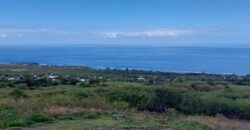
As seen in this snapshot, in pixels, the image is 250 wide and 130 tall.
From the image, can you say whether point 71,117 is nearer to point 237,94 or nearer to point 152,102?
point 152,102

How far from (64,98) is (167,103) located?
8.50 m

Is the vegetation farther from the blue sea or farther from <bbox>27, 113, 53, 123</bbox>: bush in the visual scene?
the blue sea

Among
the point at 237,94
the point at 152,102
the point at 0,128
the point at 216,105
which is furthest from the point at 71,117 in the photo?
the point at 237,94

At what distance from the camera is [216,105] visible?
29.8 meters

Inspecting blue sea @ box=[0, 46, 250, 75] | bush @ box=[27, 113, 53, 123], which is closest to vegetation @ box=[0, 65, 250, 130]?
bush @ box=[27, 113, 53, 123]

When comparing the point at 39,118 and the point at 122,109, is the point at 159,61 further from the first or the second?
the point at 39,118

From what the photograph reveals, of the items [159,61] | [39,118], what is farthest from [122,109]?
[159,61]

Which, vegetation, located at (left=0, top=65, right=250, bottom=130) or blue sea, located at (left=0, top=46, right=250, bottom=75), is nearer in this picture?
Answer: vegetation, located at (left=0, top=65, right=250, bottom=130)

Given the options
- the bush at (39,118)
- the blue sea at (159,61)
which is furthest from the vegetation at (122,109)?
the blue sea at (159,61)

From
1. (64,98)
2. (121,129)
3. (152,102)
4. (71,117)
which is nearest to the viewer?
(121,129)

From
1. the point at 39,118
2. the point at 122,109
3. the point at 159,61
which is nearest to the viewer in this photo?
the point at 39,118

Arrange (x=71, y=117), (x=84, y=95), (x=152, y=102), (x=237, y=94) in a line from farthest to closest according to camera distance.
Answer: (x=237, y=94), (x=152, y=102), (x=84, y=95), (x=71, y=117)

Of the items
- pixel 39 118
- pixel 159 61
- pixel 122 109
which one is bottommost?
pixel 122 109

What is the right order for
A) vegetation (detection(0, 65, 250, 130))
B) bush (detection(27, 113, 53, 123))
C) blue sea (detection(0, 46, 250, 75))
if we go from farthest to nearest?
blue sea (detection(0, 46, 250, 75)), bush (detection(27, 113, 53, 123)), vegetation (detection(0, 65, 250, 130))
